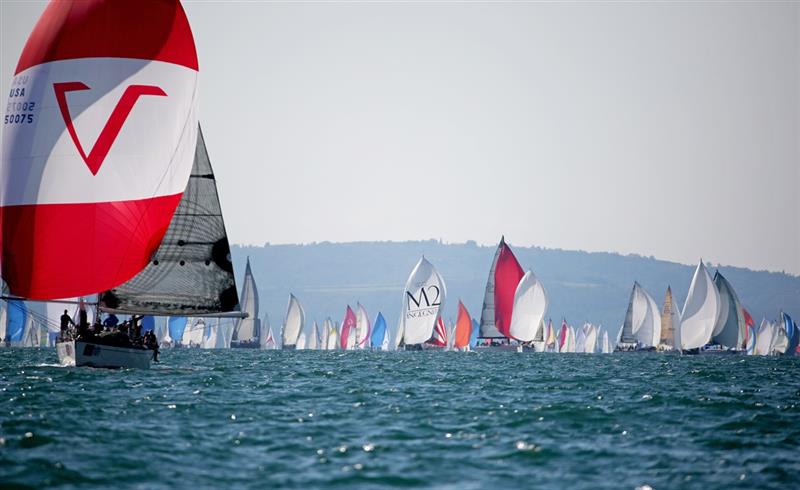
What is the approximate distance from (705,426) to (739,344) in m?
74.3

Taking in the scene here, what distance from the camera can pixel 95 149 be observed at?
3250cm

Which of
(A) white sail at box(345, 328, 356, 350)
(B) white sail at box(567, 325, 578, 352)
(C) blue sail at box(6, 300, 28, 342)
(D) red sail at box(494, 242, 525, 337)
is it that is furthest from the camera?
(B) white sail at box(567, 325, 578, 352)

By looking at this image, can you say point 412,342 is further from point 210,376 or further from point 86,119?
point 86,119

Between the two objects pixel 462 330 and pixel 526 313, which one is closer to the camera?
pixel 526 313

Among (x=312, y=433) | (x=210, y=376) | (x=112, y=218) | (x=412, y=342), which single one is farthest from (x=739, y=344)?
(x=312, y=433)

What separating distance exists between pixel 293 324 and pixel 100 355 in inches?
3910

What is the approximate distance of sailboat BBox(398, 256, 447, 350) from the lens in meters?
94.1

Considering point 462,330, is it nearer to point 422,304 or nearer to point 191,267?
point 422,304

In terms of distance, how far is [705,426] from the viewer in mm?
22922

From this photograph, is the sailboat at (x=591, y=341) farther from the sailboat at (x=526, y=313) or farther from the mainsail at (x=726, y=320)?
the sailboat at (x=526, y=313)

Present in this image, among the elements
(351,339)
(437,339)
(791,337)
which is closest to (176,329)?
(351,339)

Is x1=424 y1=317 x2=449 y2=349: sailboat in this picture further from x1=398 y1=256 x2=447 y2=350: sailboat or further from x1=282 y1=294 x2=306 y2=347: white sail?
x1=282 y1=294 x2=306 y2=347: white sail

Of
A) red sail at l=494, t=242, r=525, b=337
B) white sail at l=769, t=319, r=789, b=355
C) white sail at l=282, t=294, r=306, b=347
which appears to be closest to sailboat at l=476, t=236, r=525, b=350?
red sail at l=494, t=242, r=525, b=337

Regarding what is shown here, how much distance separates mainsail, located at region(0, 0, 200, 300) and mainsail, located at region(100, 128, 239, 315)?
10.4ft
